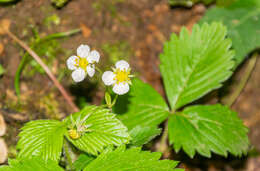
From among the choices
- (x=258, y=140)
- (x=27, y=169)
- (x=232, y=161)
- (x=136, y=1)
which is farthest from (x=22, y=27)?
(x=258, y=140)

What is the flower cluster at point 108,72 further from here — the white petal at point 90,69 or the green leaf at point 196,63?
the green leaf at point 196,63

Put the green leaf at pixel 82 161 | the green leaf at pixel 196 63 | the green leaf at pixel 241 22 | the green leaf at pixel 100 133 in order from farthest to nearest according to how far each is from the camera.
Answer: the green leaf at pixel 241 22 < the green leaf at pixel 196 63 < the green leaf at pixel 82 161 < the green leaf at pixel 100 133

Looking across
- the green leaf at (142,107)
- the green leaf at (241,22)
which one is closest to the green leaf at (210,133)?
the green leaf at (142,107)

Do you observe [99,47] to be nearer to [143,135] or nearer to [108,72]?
[108,72]

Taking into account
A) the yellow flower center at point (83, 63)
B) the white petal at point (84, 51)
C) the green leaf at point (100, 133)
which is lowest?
the green leaf at point (100, 133)

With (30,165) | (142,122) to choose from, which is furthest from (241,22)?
(30,165)

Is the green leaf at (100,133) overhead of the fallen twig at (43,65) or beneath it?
beneath

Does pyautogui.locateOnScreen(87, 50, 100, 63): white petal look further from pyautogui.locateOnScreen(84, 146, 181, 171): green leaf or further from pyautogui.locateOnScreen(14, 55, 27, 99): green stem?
pyautogui.locateOnScreen(14, 55, 27, 99): green stem


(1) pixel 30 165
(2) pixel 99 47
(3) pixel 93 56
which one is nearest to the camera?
(1) pixel 30 165
